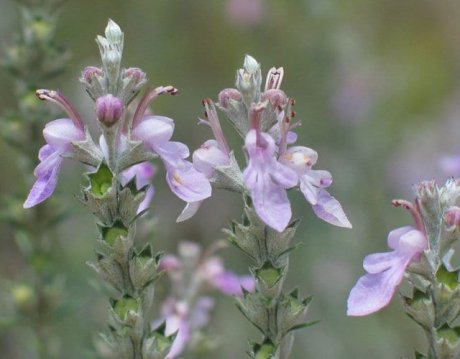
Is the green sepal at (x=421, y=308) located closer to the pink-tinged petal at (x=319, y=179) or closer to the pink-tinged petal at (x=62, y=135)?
the pink-tinged petal at (x=319, y=179)

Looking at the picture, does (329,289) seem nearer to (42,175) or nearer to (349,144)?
(349,144)

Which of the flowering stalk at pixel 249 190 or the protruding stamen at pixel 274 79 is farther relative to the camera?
the protruding stamen at pixel 274 79

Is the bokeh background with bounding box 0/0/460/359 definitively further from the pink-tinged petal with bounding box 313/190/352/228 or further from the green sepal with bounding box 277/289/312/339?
the pink-tinged petal with bounding box 313/190/352/228

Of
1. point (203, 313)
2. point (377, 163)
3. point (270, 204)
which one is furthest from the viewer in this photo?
point (377, 163)

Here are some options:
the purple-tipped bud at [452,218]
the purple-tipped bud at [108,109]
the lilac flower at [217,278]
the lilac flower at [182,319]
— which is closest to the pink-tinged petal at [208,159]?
the purple-tipped bud at [108,109]

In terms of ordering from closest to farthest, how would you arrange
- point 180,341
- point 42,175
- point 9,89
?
point 42,175 < point 180,341 < point 9,89

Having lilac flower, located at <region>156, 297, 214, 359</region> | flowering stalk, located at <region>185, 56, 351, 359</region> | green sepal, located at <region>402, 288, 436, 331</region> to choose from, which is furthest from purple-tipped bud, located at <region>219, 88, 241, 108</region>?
lilac flower, located at <region>156, 297, 214, 359</region>

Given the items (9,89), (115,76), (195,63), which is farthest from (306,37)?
(115,76)
